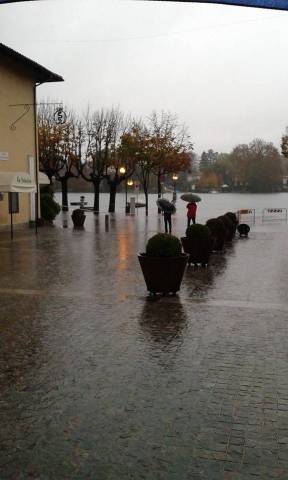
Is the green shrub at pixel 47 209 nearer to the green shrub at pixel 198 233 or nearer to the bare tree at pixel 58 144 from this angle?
the bare tree at pixel 58 144

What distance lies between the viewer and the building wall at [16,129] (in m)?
24.9

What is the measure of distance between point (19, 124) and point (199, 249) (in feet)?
52.0

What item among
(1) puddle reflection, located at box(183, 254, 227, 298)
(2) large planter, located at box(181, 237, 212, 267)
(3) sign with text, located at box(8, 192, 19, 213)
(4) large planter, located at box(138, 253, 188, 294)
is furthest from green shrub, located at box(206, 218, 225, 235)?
(3) sign with text, located at box(8, 192, 19, 213)

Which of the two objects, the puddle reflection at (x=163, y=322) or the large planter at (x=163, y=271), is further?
the large planter at (x=163, y=271)

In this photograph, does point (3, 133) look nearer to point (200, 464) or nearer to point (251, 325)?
point (251, 325)

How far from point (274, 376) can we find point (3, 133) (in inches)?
864

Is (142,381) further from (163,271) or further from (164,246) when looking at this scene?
(164,246)

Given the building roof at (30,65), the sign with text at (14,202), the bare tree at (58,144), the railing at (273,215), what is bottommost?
the railing at (273,215)

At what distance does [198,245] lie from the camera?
45.6 feet

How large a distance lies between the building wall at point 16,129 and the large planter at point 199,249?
13.4 m

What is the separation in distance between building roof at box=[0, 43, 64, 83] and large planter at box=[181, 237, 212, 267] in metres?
14.4

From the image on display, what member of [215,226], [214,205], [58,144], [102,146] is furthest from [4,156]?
[214,205]

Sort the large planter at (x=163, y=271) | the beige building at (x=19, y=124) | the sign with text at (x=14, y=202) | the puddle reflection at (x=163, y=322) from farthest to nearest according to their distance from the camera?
the sign with text at (x=14, y=202) → the beige building at (x=19, y=124) → the large planter at (x=163, y=271) → the puddle reflection at (x=163, y=322)

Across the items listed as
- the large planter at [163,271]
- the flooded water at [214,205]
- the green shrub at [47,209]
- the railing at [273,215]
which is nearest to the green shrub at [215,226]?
the large planter at [163,271]
